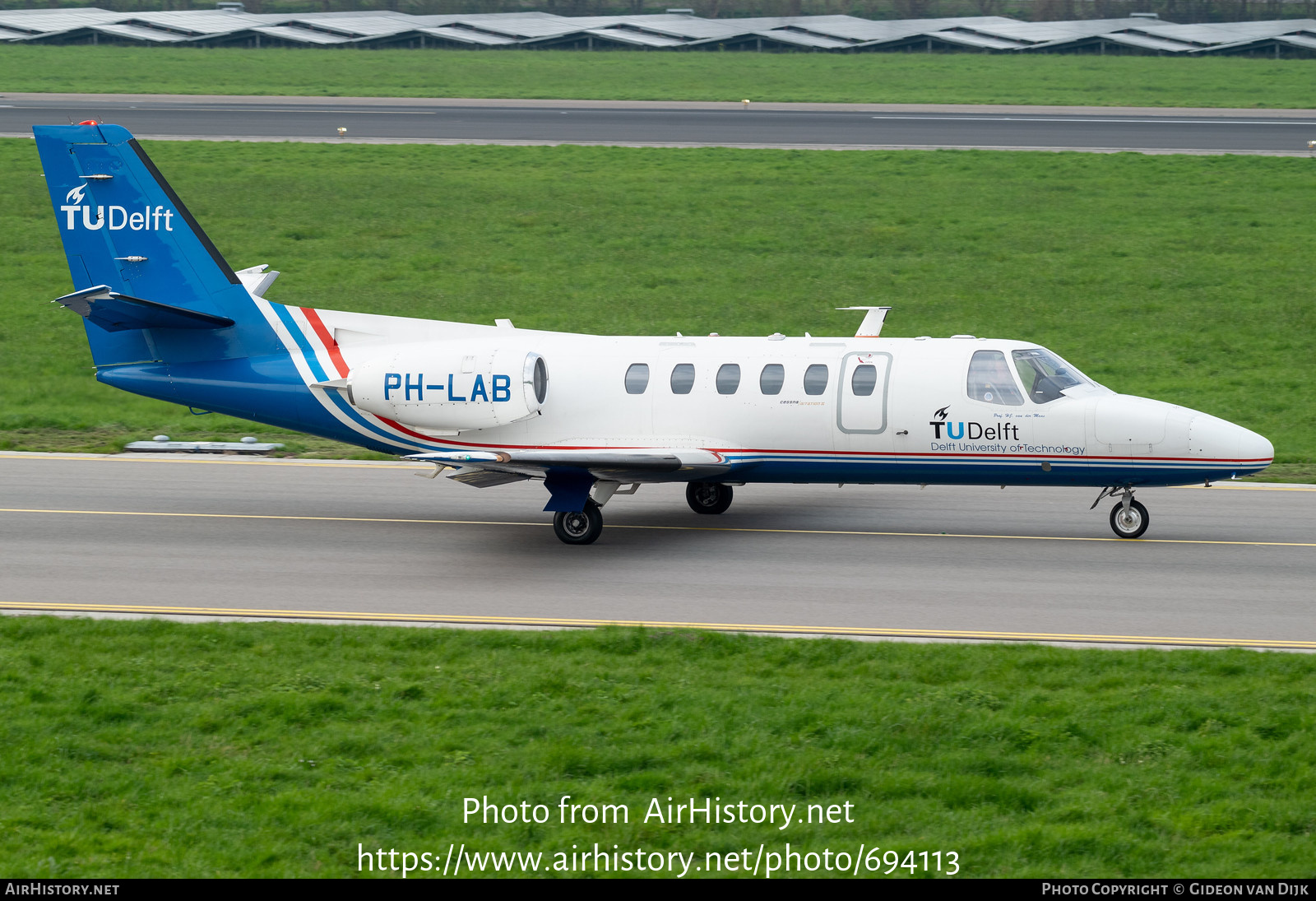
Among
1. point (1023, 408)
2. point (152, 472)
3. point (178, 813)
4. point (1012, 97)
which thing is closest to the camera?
point (178, 813)

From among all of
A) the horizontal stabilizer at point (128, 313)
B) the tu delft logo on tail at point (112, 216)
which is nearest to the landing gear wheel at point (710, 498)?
the horizontal stabilizer at point (128, 313)

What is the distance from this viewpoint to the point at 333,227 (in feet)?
132

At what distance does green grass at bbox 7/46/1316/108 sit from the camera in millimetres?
60844

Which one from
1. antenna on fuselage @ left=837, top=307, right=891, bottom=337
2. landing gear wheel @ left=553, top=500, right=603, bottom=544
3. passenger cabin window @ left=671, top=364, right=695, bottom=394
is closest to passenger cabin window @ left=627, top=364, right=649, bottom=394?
passenger cabin window @ left=671, top=364, right=695, bottom=394

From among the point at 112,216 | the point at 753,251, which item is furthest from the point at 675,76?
the point at 112,216

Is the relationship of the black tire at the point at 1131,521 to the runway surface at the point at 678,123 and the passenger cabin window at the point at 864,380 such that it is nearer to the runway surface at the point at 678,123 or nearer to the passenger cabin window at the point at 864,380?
the passenger cabin window at the point at 864,380

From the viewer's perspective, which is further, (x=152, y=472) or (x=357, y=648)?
(x=152, y=472)

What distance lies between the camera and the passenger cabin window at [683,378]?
64.4 ft

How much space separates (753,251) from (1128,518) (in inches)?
787

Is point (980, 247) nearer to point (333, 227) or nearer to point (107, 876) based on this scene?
point (333, 227)

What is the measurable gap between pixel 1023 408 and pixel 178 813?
12.1 metres

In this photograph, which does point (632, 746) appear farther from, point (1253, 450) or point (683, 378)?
point (1253, 450)

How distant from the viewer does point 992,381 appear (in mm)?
19000
